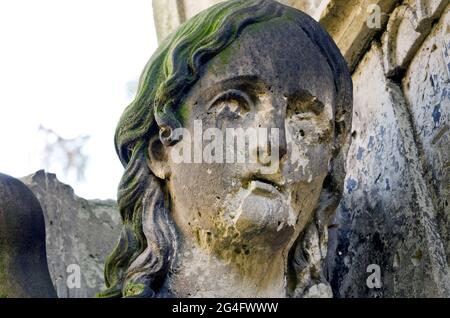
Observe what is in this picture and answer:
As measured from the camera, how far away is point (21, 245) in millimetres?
3125

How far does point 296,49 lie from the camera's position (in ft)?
10.1

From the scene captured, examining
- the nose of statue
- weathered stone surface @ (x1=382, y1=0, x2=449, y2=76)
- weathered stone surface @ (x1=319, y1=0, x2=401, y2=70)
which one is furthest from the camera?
weathered stone surface @ (x1=319, y1=0, x2=401, y2=70)

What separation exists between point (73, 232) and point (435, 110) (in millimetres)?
1242

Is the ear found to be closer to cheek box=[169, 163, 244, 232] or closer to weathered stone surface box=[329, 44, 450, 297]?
cheek box=[169, 163, 244, 232]

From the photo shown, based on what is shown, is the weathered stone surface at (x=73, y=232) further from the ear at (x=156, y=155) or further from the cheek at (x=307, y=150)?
the cheek at (x=307, y=150)

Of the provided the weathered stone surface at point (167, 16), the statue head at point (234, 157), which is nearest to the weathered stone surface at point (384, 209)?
the statue head at point (234, 157)

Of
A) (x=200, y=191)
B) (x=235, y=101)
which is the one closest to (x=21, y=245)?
(x=200, y=191)

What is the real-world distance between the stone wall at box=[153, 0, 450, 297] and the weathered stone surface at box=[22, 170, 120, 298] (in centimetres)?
83

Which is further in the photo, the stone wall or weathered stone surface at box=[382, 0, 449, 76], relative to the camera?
weathered stone surface at box=[382, 0, 449, 76]

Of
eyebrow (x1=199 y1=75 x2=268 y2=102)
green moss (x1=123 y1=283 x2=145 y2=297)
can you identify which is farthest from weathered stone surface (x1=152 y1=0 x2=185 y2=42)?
green moss (x1=123 y1=283 x2=145 y2=297)

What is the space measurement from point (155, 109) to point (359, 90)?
3.07 feet

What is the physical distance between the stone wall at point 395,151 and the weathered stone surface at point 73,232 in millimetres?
831

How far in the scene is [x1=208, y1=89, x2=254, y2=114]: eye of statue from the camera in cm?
301
